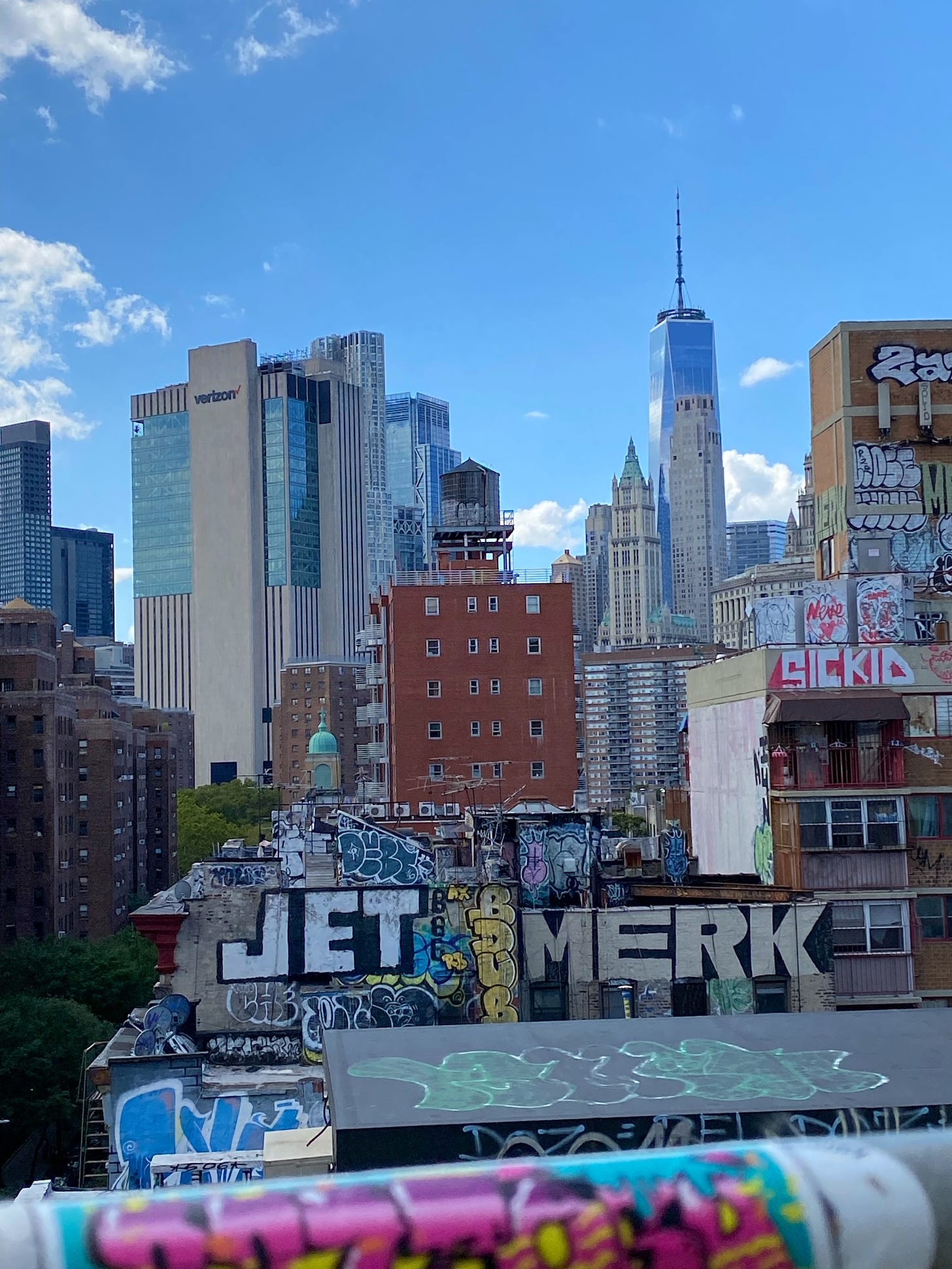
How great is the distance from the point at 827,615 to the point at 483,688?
3814 cm

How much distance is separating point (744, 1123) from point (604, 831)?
2617 cm

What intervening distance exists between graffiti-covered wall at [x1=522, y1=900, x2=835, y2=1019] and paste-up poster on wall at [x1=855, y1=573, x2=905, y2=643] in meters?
11.4

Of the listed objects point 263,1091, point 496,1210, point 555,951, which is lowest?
point 263,1091

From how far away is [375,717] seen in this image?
7950cm

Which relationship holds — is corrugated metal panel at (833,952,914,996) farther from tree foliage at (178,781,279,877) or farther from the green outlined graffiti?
tree foliage at (178,781,279,877)

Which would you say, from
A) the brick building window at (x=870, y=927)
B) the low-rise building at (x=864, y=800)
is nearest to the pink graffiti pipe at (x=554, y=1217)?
the low-rise building at (x=864, y=800)

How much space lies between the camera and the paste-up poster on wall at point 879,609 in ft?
126

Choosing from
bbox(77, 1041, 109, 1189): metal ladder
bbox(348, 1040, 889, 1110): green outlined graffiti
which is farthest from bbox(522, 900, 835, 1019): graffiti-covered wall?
bbox(348, 1040, 889, 1110): green outlined graffiti

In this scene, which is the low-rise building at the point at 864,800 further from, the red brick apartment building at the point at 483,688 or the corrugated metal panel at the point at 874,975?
the red brick apartment building at the point at 483,688

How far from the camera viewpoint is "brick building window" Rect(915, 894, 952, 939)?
34594mm

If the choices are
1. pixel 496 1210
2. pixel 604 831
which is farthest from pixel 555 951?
pixel 496 1210

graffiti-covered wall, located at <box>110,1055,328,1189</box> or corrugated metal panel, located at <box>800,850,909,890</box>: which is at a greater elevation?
corrugated metal panel, located at <box>800,850,909,890</box>

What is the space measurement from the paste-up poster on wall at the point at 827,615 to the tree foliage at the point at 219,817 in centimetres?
7862

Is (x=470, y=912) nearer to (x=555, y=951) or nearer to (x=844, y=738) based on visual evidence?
(x=555, y=951)
